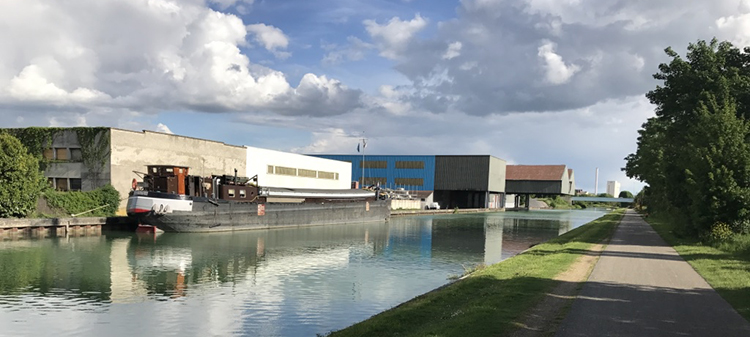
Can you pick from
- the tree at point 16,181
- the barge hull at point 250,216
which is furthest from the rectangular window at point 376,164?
the tree at point 16,181

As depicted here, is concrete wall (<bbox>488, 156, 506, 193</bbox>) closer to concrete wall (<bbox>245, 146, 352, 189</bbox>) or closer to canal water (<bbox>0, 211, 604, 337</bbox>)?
concrete wall (<bbox>245, 146, 352, 189</bbox>)

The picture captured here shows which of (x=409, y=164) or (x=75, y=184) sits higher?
(x=409, y=164)

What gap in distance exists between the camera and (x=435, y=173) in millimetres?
116438

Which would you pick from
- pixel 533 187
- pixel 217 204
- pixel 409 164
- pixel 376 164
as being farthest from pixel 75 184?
pixel 533 187

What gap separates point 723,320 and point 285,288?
49.6ft

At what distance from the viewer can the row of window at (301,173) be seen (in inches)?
2972

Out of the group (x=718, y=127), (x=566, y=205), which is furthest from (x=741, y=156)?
(x=566, y=205)

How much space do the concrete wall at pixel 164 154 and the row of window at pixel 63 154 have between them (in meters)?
4.35

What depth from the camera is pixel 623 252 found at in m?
28.8

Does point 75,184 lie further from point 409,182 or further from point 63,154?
point 409,182

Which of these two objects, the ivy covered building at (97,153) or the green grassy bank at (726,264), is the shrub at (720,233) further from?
the ivy covered building at (97,153)

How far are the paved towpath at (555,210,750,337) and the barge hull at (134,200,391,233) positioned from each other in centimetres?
3413

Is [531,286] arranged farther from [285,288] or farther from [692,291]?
[285,288]

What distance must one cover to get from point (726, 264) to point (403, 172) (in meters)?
95.3
